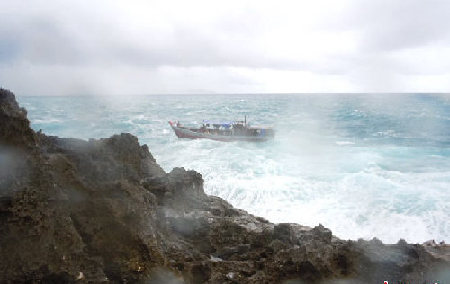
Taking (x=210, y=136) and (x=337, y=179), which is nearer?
(x=337, y=179)

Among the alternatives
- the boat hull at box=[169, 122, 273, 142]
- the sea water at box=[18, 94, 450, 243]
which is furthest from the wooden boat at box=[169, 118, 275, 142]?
the sea water at box=[18, 94, 450, 243]

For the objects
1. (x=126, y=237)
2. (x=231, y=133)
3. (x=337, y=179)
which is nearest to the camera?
(x=126, y=237)

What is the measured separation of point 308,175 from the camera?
2202cm

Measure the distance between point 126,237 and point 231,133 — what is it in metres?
35.4

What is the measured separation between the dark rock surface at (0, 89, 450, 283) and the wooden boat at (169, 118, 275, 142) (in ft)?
103

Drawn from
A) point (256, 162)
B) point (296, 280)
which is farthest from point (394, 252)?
point (256, 162)

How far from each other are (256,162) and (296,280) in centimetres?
2047

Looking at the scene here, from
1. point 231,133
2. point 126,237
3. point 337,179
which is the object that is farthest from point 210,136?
point 126,237

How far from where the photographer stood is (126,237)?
431 centimetres

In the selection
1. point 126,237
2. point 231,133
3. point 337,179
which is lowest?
point 337,179

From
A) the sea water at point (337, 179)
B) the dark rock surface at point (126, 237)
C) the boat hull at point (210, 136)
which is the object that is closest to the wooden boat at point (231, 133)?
the boat hull at point (210, 136)

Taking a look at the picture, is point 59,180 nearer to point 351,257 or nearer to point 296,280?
point 296,280

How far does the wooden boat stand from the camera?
38.4 meters

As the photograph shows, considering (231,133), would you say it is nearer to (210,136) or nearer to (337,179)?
(210,136)
